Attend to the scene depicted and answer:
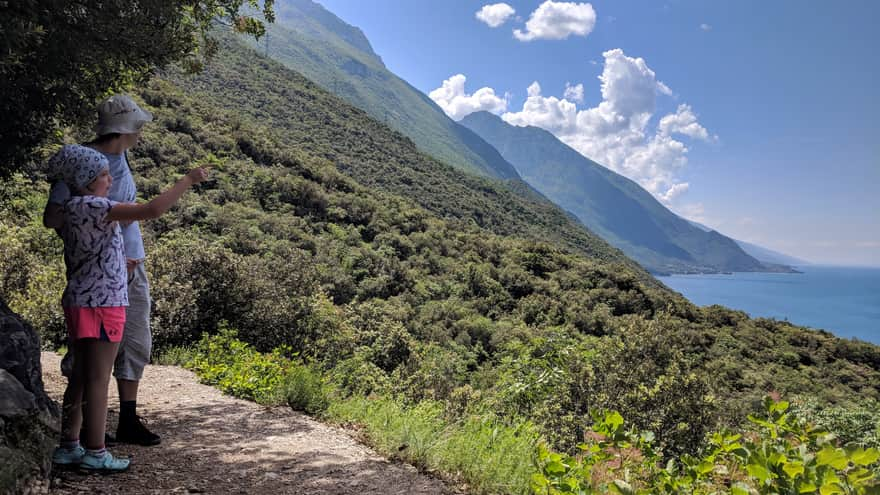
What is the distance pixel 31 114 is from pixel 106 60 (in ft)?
2.52

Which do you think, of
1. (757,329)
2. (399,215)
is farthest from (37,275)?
(757,329)

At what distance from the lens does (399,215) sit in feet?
133

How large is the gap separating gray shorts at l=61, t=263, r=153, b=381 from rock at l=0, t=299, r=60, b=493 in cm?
28

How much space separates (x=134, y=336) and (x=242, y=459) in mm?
1126

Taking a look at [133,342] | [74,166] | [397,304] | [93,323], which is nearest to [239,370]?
[133,342]

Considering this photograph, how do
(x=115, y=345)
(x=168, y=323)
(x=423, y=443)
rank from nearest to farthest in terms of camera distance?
1. (x=115, y=345)
2. (x=423, y=443)
3. (x=168, y=323)

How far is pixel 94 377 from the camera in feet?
8.46

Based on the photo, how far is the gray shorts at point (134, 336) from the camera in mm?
3021

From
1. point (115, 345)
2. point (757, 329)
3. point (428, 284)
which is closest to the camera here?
point (115, 345)

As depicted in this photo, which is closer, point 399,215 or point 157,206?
point 157,206

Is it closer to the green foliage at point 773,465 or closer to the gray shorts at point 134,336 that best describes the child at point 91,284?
the gray shorts at point 134,336

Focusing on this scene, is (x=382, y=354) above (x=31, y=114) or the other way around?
the other way around

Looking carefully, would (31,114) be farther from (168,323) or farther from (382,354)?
(382,354)

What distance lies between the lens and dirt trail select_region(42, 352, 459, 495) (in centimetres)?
285
